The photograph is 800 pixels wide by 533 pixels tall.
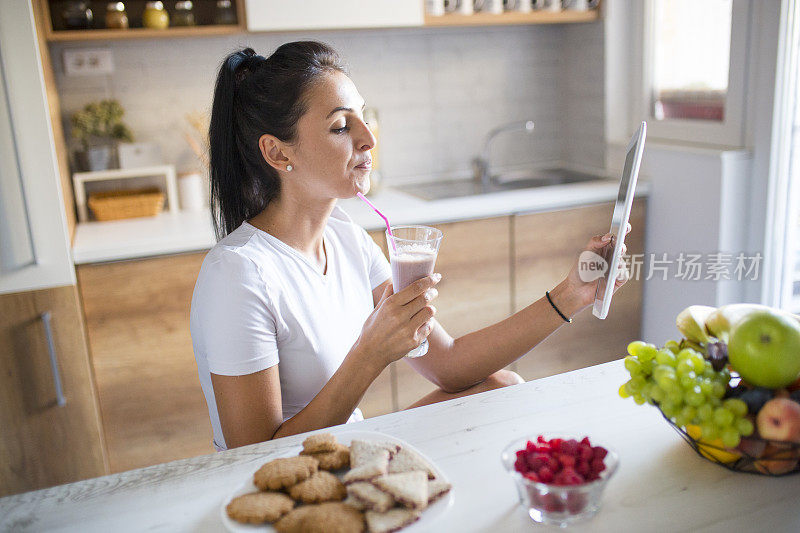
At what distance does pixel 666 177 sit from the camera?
2.64 m

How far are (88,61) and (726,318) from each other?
8.01ft

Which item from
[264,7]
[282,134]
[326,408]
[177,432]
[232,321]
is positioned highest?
[264,7]

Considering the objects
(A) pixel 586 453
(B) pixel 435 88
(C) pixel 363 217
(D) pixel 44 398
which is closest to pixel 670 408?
(A) pixel 586 453

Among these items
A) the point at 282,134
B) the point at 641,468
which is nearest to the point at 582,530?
the point at 641,468

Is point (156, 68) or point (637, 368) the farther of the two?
point (156, 68)

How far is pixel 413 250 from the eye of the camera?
1185 mm

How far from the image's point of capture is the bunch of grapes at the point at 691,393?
81 cm

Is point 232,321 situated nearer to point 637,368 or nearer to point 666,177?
point 637,368

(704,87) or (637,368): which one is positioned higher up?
(704,87)

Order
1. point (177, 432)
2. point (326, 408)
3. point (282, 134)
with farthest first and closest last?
point (177, 432) < point (282, 134) < point (326, 408)

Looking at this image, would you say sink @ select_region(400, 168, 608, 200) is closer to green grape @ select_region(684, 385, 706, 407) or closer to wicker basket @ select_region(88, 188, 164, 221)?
wicker basket @ select_region(88, 188, 164, 221)

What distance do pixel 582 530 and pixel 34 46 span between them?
193 cm

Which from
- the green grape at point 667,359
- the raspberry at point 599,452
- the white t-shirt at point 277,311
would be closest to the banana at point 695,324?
the green grape at point 667,359

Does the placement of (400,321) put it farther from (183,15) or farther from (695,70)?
(695,70)
